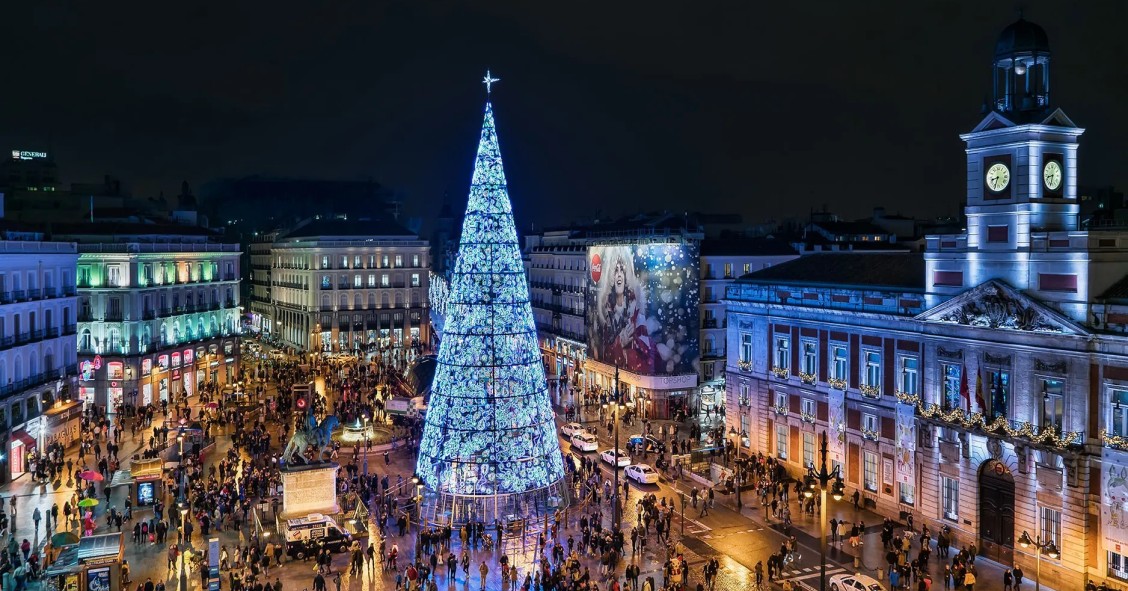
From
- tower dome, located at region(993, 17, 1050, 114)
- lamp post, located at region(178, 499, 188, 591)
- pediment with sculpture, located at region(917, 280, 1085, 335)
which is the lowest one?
lamp post, located at region(178, 499, 188, 591)

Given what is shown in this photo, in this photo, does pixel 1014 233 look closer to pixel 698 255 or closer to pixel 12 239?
pixel 698 255

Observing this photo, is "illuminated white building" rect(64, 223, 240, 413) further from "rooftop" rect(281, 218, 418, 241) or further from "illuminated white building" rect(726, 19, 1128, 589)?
"illuminated white building" rect(726, 19, 1128, 589)

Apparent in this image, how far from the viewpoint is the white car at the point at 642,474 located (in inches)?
1719

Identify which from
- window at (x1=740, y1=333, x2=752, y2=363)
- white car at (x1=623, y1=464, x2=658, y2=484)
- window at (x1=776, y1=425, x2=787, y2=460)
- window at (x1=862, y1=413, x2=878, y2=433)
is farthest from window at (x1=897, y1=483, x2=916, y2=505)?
window at (x1=740, y1=333, x2=752, y2=363)

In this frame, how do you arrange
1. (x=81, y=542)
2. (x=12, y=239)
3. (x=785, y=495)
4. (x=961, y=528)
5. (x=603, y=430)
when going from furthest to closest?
1. (x=603, y=430)
2. (x=12, y=239)
3. (x=785, y=495)
4. (x=961, y=528)
5. (x=81, y=542)

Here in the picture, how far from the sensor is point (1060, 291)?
3172cm

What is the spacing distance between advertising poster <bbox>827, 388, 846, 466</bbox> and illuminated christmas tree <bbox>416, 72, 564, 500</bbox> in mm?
14886

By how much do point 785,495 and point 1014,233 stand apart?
15.4 meters

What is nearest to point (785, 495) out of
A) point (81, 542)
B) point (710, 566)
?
point (710, 566)

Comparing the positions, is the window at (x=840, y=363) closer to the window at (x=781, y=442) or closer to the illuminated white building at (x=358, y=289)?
the window at (x=781, y=442)

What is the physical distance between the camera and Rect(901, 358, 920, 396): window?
38500 mm

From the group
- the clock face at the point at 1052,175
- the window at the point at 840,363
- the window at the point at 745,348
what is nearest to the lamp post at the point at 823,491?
the window at the point at 840,363

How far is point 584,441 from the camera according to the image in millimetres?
51156

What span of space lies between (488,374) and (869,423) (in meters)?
18.1
